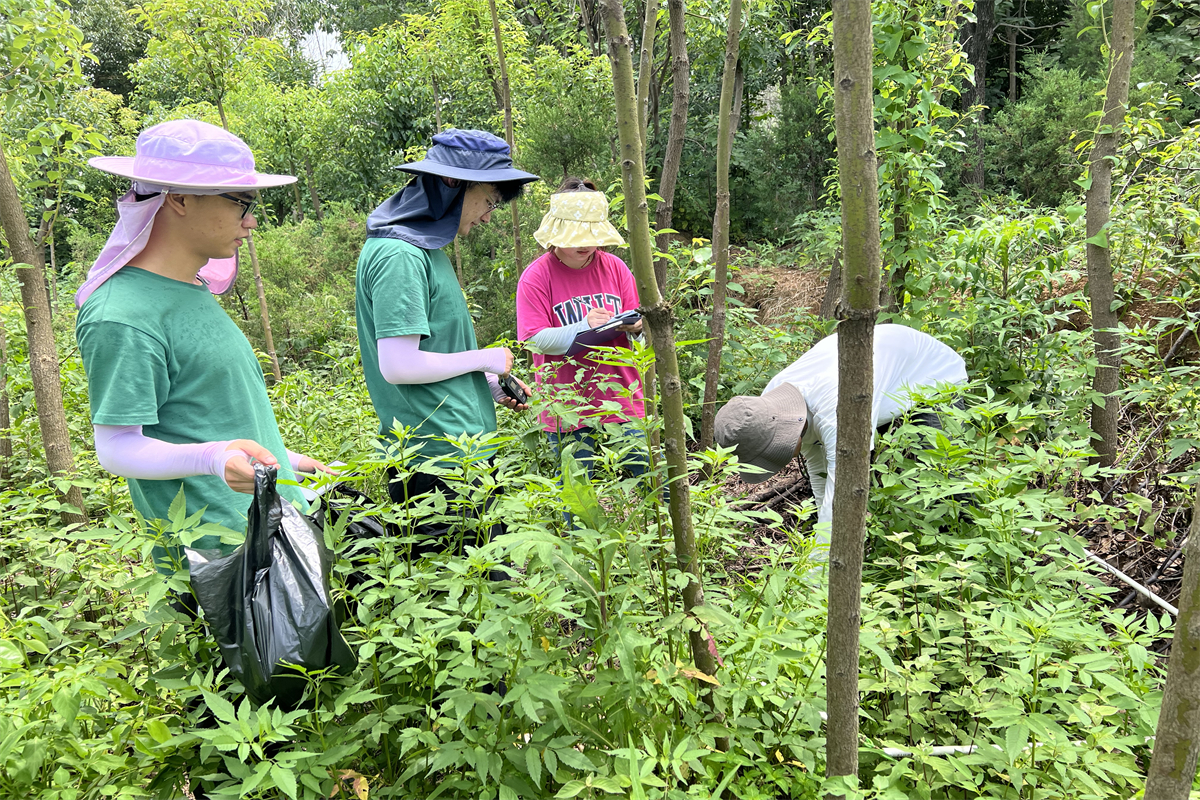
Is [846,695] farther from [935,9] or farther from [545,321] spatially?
[935,9]

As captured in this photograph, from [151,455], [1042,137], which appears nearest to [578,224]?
[151,455]

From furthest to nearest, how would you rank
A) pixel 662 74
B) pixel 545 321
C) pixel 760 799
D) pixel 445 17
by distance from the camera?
pixel 445 17, pixel 662 74, pixel 545 321, pixel 760 799

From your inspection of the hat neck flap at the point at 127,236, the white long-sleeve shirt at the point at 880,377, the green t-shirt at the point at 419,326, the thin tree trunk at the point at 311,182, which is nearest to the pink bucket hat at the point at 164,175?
the hat neck flap at the point at 127,236

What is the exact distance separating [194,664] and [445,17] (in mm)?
7068

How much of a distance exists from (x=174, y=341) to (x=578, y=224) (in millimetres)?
1628

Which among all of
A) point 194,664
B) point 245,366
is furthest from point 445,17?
point 194,664

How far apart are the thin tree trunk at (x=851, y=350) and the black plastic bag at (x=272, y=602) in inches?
34.3

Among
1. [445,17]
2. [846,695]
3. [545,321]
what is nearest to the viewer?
[846,695]

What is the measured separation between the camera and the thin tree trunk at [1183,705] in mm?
875

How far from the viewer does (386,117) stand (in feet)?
43.3

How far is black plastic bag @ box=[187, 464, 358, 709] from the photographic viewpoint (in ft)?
4.39

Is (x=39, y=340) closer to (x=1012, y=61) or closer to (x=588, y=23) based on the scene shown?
(x=588, y=23)

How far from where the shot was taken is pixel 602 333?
106 inches

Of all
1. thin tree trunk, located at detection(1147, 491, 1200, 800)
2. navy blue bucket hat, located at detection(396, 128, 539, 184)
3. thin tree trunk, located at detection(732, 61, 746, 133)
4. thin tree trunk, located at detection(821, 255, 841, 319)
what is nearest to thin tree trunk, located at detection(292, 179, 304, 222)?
thin tree trunk, located at detection(732, 61, 746, 133)
